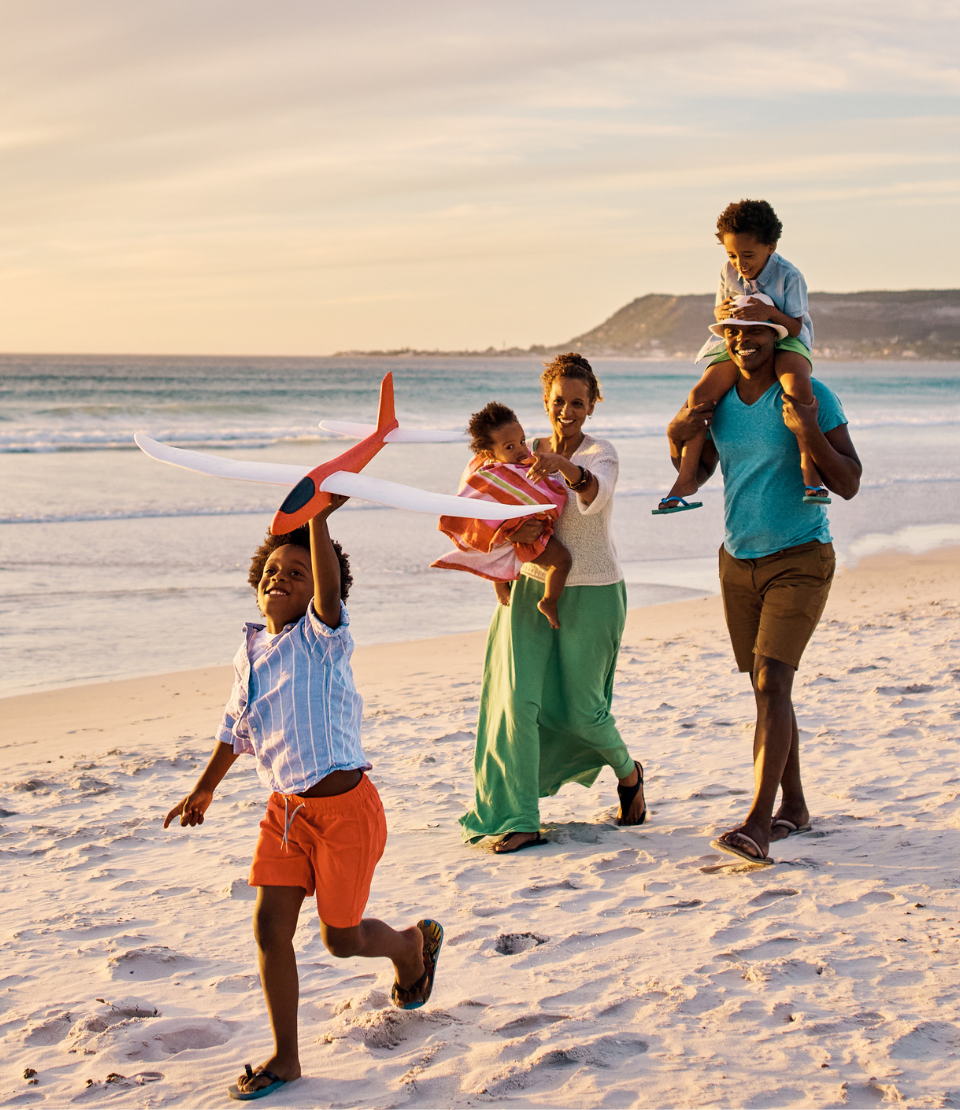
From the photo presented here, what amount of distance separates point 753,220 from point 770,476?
0.90 meters

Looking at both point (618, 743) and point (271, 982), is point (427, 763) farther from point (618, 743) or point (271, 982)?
point (271, 982)

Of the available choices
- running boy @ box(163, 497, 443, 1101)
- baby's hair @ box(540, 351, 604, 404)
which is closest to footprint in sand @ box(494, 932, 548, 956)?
running boy @ box(163, 497, 443, 1101)

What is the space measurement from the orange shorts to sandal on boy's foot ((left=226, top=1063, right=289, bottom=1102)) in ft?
1.21

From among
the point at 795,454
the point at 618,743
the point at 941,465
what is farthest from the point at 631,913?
the point at 941,465

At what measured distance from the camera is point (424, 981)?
294 centimetres

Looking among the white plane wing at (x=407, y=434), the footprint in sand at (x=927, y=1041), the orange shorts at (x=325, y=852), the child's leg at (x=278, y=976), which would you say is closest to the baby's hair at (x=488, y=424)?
the white plane wing at (x=407, y=434)

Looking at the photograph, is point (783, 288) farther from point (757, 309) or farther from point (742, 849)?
point (742, 849)

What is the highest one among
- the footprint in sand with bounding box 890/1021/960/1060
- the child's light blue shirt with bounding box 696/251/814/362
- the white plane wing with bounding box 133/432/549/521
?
the child's light blue shirt with bounding box 696/251/814/362

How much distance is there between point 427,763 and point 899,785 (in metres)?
2.11

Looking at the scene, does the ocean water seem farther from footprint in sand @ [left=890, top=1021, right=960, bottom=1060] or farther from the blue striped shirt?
footprint in sand @ [left=890, top=1021, right=960, bottom=1060]

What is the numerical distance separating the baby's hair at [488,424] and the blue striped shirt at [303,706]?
1.52m

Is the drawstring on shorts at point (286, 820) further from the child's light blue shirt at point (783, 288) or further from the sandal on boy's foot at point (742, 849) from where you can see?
the child's light blue shirt at point (783, 288)

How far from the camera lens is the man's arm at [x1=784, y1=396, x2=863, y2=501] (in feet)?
12.2

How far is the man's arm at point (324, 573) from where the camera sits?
8.48 feet
